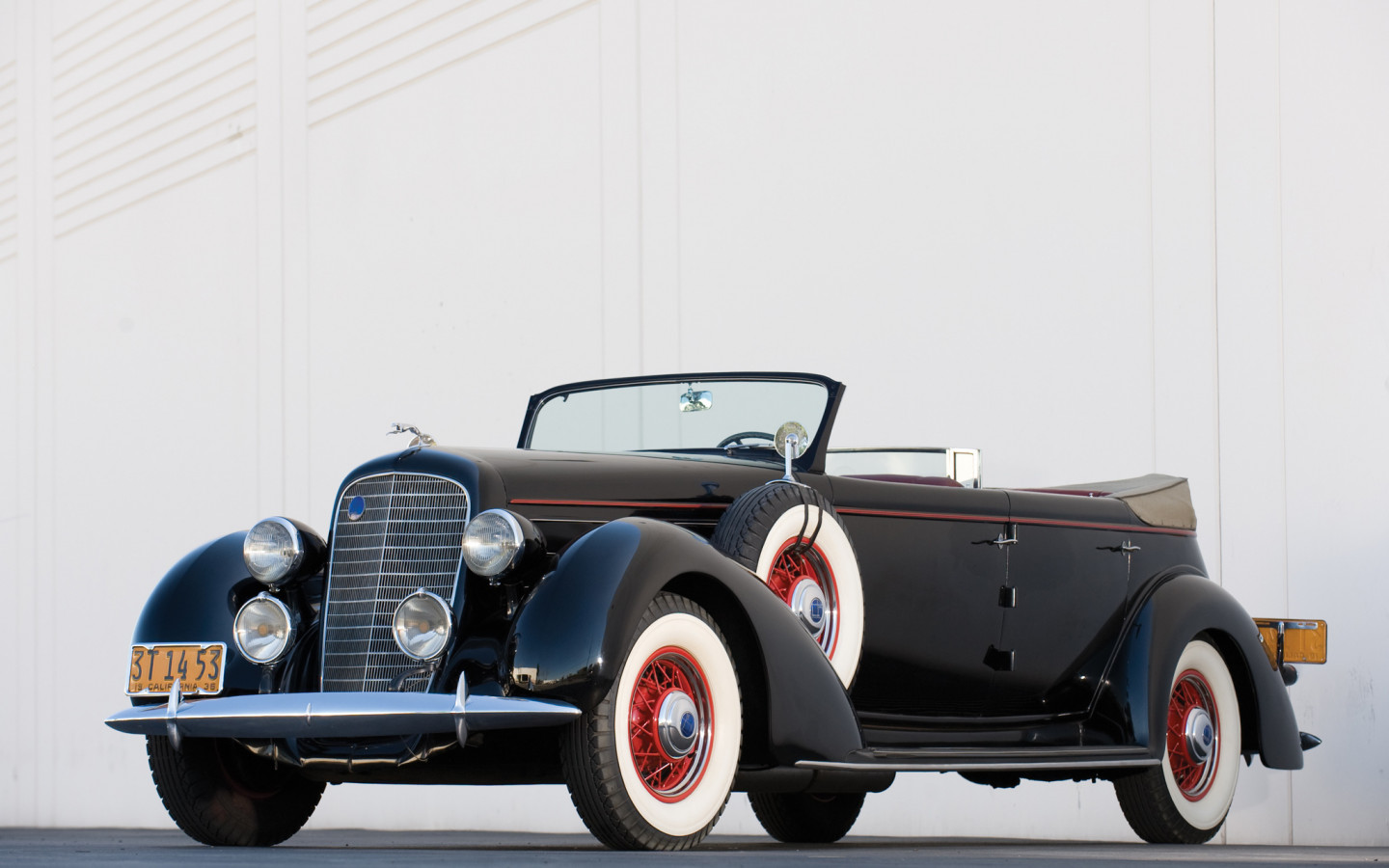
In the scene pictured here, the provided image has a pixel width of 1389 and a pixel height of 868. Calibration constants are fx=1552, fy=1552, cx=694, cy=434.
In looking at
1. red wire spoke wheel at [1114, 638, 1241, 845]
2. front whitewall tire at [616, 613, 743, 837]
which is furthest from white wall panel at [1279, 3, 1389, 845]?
front whitewall tire at [616, 613, 743, 837]

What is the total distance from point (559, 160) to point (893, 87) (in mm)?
2061

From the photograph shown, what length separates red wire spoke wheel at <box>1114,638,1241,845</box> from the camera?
545 cm

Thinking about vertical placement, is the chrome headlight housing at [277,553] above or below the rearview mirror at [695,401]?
below

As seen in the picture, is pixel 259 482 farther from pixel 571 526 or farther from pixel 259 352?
pixel 571 526

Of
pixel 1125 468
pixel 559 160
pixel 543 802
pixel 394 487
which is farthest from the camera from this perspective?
pixel 559 160

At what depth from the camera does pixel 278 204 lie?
32.8ft

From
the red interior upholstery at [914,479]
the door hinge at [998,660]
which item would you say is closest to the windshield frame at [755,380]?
the red interior upholstery at [914,479]

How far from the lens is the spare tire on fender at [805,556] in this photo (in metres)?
4.07

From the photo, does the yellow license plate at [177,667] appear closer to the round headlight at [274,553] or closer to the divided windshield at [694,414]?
the round headlight at [274,553]

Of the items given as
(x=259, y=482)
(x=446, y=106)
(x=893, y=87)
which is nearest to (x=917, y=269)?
(x=893, y=87)

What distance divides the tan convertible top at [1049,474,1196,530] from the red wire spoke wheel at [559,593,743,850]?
2.45 meters

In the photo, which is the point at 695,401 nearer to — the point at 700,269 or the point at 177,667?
the point at 177,667

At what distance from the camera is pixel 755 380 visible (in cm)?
513

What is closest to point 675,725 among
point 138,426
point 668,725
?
point 668,725
